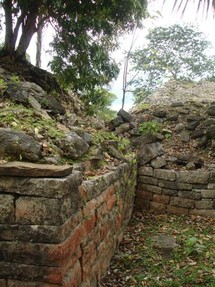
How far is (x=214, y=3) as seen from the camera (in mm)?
2832

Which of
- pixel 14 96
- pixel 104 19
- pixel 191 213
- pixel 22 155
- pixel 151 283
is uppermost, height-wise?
pixel 104 19

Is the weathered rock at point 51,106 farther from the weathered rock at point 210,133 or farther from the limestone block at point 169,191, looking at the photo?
the weathered rock at point 210,133

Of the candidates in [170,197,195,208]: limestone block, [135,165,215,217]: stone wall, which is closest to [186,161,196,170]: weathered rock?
[135,165,215,217]: stone wall

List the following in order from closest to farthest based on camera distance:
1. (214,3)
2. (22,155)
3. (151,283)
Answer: (22,155)
(214,3)
(151,283)

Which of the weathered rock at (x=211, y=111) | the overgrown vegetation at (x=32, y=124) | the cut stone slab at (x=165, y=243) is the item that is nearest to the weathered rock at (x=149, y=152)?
the cut stone slab at (x=165, y=243)

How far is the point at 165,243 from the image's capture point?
4352mm

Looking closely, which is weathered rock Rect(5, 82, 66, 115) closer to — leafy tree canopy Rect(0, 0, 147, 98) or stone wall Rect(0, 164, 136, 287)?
leafy tree canopy Rect(0, 0, 147, 98)

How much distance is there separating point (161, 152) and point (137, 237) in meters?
1.85

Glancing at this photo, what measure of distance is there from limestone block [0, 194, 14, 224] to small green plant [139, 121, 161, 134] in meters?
4.48

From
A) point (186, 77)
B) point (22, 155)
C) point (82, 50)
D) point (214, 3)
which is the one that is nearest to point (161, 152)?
point (82, 50)

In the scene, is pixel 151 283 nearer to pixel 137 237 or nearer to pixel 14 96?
pixel 137 237

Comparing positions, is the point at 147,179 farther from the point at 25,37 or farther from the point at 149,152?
the point at 25,37

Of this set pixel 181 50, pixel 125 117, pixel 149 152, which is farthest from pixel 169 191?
pixel 181 50

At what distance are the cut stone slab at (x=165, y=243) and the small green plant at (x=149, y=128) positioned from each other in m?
2.36
